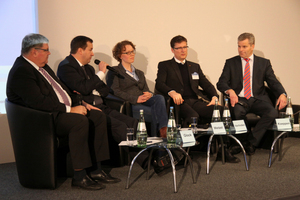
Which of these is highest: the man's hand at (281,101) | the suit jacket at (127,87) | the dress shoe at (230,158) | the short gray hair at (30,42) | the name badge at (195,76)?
the short gray hair at (30,42)

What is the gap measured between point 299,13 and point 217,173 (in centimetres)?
396

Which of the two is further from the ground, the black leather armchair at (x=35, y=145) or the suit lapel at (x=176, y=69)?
the suit lapel at (x=176, y=69)

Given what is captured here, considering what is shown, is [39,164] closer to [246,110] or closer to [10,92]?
[10,92]

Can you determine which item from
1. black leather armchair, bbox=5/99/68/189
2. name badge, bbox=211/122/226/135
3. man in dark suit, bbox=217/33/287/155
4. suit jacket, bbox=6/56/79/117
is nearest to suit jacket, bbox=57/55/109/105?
suit jacket, bbox=6/56/79/117

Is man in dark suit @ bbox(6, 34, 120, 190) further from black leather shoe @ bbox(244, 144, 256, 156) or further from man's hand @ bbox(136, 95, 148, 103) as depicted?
black leather shoe @ bbox(244, 144, 256, 156)

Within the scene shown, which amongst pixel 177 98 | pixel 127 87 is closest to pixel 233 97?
pixel 177 98

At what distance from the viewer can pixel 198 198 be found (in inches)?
87.3

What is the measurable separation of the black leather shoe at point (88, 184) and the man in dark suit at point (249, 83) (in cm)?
198

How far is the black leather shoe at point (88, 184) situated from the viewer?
2.43 metres

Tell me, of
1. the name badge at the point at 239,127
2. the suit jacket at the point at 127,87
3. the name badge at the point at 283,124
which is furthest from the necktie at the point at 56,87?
the name badge at the point at 283,124

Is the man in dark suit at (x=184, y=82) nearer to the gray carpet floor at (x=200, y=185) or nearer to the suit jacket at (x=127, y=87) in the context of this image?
the suit jacket at (x=127, y=87)

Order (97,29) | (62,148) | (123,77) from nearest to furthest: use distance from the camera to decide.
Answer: (62,148) → (123,77) → (97,29)

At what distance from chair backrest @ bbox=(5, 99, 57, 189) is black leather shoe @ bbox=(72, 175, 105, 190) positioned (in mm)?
175

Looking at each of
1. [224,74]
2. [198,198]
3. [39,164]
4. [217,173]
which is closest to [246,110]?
[224,74]
